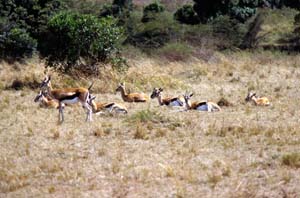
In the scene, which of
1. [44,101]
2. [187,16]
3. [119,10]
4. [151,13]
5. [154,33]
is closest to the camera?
[44,101]

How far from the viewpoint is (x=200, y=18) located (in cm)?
4291

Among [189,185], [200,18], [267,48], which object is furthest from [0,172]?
[200,18]

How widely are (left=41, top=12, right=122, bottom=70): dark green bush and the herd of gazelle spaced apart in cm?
248

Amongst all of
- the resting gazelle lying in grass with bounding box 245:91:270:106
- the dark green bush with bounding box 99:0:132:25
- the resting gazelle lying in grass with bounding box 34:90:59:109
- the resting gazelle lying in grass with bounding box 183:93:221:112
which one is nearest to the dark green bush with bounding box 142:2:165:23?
the dark green bush with bounding box 99:0:132:25

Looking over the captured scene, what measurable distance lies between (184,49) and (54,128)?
60.2ft

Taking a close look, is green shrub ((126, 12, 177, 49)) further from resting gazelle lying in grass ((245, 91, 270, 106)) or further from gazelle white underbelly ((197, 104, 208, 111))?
gazelle white underbelly ((197, 104, 208, 111))

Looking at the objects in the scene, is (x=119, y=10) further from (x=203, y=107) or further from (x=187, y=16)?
(x=203, y=107)

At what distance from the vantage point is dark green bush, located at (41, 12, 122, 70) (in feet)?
66.8

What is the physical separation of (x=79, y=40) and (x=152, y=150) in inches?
405

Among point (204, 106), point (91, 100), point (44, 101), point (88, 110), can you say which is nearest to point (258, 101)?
point (204, 106)

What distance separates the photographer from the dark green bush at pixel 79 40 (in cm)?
2038

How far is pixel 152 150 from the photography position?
10.8 meters

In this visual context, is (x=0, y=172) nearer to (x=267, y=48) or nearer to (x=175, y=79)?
(x=175, y=79)

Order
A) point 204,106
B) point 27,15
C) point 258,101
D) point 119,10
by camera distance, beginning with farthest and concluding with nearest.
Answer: point 119,10 < point 27,15 < point 258,101 < point 204,106
